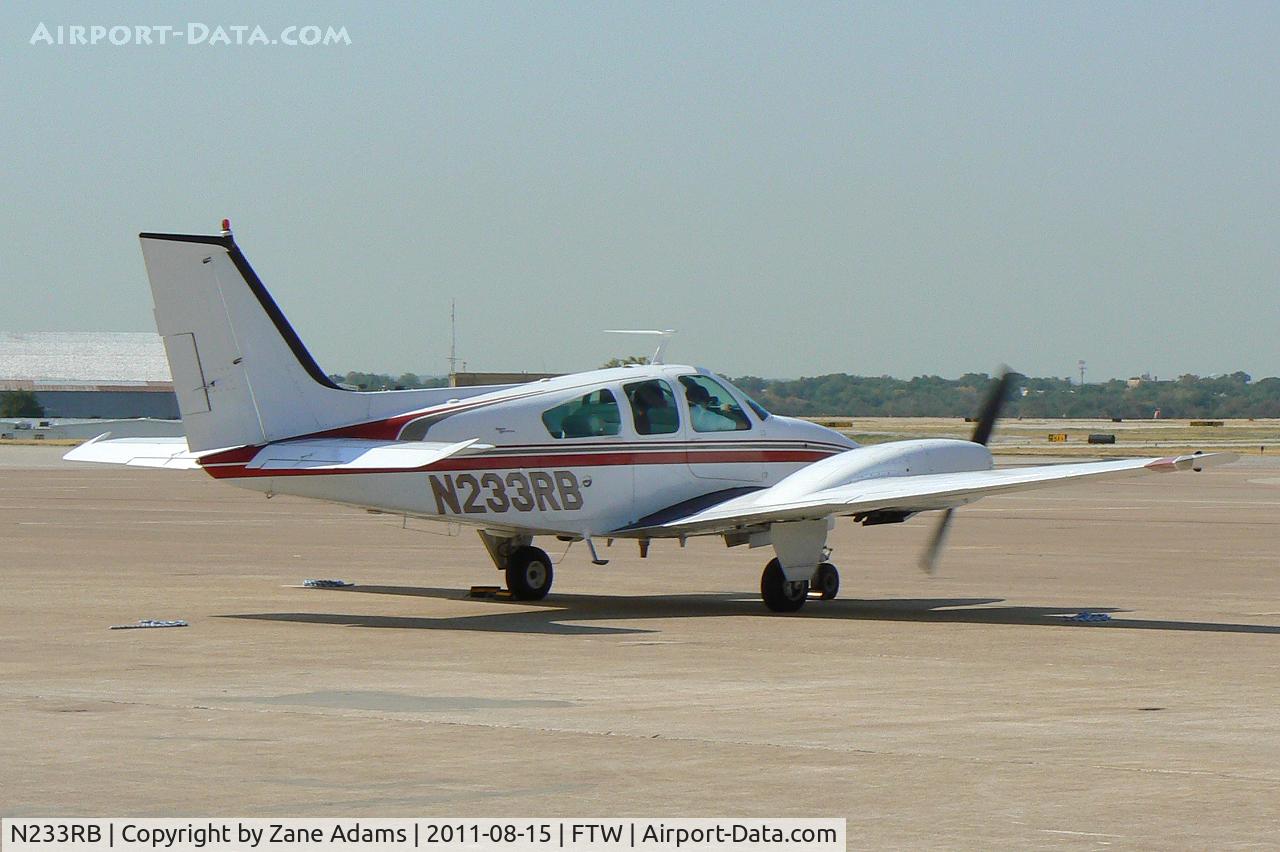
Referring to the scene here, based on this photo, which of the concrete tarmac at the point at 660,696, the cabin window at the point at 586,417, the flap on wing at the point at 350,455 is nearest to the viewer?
the concrete tarmac at the point at 660,696

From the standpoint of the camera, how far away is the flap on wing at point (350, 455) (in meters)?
17.9

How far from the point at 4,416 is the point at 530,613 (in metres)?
132

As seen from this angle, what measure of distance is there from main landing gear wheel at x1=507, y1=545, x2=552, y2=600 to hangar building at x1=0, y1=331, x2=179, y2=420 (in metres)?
126

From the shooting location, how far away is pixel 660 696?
13.4m

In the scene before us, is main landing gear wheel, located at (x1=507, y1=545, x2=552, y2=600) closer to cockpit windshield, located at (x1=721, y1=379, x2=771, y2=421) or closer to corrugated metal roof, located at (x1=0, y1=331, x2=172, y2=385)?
cockpit windshield, located at (x1=721, y1=379, x2=771, y2=421)

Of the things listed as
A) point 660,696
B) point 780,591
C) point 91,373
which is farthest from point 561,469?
point 91,373

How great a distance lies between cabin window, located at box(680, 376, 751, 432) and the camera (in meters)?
21.4

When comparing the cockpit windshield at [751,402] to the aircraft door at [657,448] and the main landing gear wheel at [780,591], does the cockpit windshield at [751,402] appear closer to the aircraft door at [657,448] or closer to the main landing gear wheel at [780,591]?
the aircraft door at [657,448]

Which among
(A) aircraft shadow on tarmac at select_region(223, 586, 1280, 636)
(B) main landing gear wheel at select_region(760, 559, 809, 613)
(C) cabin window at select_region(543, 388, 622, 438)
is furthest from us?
(B) main landing gear wheel at select_region(760, 559, 809, 613)

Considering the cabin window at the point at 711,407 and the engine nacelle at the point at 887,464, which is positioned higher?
the cabin window at the point at 711,407

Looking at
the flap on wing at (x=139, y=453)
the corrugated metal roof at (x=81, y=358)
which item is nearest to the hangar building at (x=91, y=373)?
the corrugated metal roof at (x=81, y=358)

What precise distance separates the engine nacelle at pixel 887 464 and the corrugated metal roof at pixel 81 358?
14689 cm

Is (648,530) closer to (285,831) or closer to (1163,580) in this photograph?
(1163,580)

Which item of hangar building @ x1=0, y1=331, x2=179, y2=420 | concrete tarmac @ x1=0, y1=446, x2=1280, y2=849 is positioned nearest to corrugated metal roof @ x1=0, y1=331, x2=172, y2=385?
hangar building @ x1=0, y1=331, x2=179, y2=420
